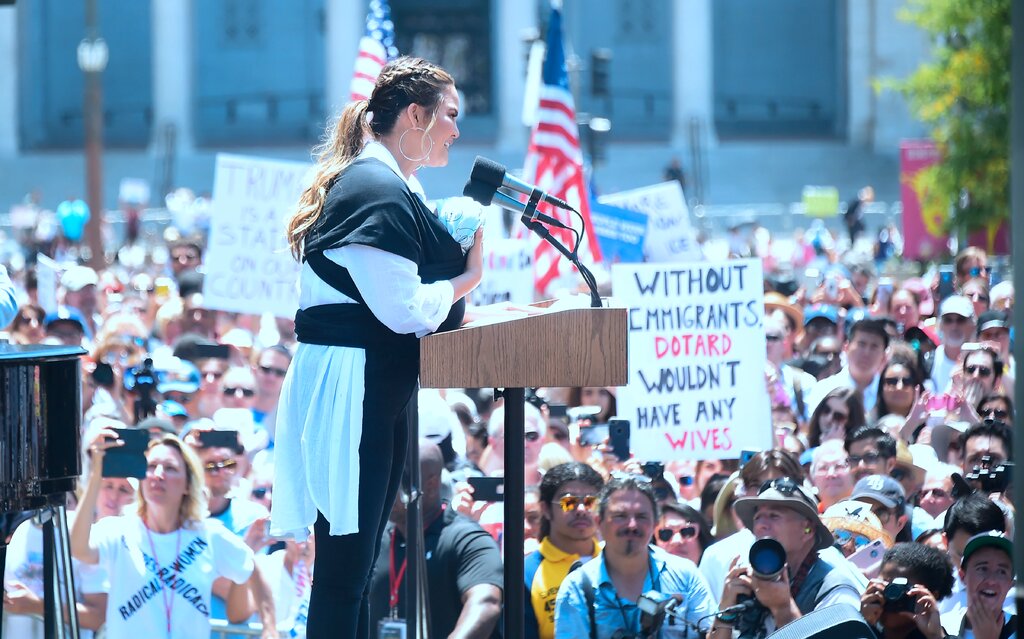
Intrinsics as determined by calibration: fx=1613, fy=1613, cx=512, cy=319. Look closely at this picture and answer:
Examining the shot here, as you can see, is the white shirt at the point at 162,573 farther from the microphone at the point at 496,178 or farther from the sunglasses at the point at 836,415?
the sunglasses at the point at 836,415

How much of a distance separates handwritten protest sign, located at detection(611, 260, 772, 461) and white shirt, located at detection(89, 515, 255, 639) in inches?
77.6

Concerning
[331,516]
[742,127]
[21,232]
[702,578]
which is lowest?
[702,578]

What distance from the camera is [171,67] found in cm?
4069

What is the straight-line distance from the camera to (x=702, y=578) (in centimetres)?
588

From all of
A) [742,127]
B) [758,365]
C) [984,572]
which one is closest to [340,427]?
[984,572]

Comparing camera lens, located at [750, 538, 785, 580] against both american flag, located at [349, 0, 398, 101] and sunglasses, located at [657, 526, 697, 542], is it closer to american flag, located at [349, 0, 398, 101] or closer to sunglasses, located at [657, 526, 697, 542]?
sunglasses, located at [657, 526, 697, 542]

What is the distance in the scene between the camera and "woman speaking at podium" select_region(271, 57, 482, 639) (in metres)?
4.30

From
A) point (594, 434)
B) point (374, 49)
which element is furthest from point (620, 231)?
point (594, 434)

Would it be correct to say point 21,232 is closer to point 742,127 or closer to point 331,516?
point 742,127

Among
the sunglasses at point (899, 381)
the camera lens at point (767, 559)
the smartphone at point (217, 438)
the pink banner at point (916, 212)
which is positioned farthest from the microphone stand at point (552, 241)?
the pink banner at point (916, 212)

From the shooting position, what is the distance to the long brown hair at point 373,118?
4.47 m

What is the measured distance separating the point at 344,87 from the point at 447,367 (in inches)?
1420

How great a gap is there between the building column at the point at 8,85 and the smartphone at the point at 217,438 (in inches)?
1398

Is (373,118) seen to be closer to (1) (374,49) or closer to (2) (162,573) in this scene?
(2) (162,573)
